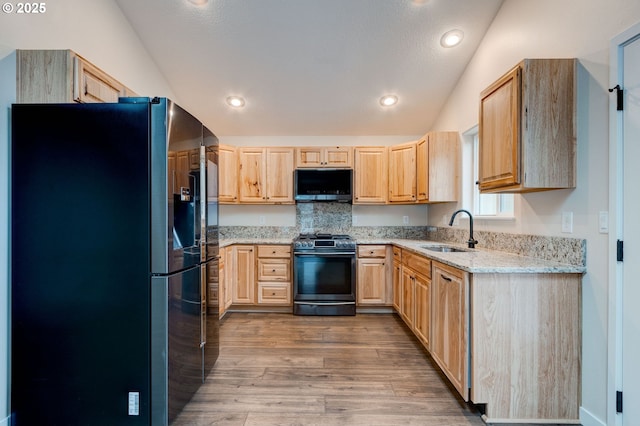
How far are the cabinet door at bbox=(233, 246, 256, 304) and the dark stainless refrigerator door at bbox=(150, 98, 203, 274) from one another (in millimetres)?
1804


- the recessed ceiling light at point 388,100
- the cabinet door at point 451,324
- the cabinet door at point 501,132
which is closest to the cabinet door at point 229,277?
the cabinet door at point 451,324

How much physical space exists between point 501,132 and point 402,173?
184 centimetres

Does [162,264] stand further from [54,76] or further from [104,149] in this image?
[54,76]

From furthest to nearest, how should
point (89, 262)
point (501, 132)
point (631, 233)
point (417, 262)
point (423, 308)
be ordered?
point (417, 262) → point (423, 308) → point (501, 132) → point (89, 262) → point (631, 233)

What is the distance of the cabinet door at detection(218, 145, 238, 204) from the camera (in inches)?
151

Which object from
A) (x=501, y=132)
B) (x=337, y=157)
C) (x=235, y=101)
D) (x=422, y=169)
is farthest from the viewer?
(x=337, y=157)

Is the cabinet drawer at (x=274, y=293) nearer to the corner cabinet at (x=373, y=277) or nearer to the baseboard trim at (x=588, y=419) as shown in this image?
the corner cabinet at (x=373, y=277)

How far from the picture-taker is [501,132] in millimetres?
1944

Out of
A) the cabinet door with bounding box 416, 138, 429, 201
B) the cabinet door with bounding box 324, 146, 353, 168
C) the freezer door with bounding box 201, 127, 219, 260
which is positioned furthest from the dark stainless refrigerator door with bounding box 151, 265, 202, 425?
the cabinet door with bounding box 416, 138, 429, 201

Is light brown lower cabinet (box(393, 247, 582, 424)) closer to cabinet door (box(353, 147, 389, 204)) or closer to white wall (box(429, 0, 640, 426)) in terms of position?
white wall (box(429, 0, 640, 426))

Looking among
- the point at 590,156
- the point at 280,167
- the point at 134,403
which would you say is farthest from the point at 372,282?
the point at 134,403

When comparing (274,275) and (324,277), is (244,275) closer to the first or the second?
(274,275)

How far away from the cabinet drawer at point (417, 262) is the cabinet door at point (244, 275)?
6.06 ft

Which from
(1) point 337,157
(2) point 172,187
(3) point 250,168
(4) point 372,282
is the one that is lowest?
(4) point 372,282
